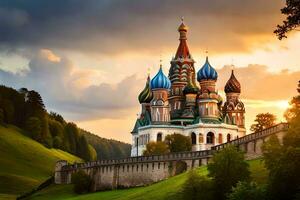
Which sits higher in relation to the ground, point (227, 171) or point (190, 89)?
point (190, 89)

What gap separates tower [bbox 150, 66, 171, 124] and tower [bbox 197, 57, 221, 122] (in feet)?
24.6

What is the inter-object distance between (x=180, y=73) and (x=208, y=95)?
1319 centimetres

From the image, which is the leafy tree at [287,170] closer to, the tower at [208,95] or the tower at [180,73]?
the tower at [208,95]

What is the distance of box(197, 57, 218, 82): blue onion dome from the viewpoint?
539 feet

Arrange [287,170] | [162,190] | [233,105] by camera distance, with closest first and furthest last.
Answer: [287,170]
[162,190]
[233,105]

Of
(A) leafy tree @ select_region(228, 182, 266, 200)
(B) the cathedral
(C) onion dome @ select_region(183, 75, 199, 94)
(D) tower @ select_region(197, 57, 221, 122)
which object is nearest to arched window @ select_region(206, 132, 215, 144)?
(B) the cathedral

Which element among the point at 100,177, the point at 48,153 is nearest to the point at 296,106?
the point at 100,177

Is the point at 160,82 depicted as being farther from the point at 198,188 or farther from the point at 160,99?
the point at 198,188

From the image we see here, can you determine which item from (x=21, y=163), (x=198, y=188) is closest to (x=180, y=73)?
(x=21, y=163)

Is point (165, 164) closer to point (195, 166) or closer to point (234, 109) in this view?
point (195, 166)

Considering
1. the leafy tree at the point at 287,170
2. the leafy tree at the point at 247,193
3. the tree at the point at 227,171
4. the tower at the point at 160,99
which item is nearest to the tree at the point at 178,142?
the tower at the point at 160,99

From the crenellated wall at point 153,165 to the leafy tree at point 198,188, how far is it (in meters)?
22.1

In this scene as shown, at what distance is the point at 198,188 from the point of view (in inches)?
3022

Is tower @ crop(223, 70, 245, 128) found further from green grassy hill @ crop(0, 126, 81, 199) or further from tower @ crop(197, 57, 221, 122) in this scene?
green grassy hill @ crop(0, 126, 81, 199)
